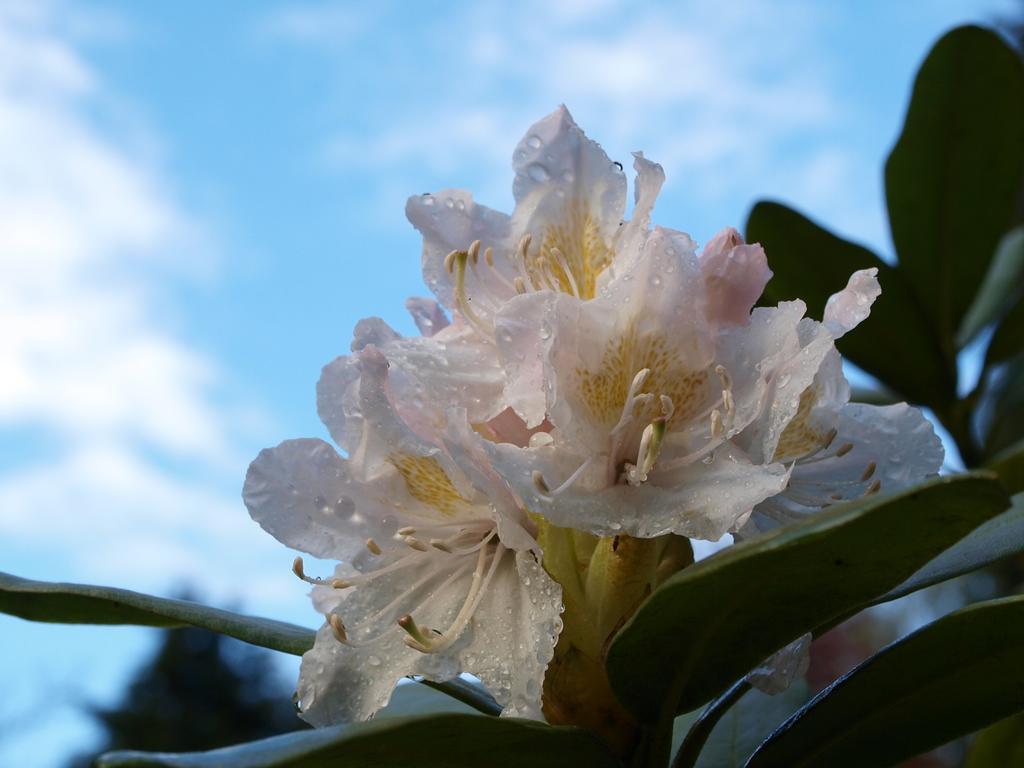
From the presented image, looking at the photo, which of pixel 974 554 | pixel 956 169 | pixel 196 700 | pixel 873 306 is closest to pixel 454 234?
pixel 974 554

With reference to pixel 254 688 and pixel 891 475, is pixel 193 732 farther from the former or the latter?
pixel 891 475

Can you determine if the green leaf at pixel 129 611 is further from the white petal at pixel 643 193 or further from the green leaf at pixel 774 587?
the white petal at pixel 643 193

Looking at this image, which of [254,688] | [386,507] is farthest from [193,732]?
[386,507]

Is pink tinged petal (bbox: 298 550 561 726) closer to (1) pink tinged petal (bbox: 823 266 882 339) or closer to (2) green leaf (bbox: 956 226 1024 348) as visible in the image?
(1) pink tinged petal (bbox: 823 266 882 339)

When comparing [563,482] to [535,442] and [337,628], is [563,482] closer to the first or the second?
[535,442]

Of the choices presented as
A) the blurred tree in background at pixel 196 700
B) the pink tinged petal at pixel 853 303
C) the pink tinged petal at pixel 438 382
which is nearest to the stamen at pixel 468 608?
the pink tinged petal at pixel 438 382
